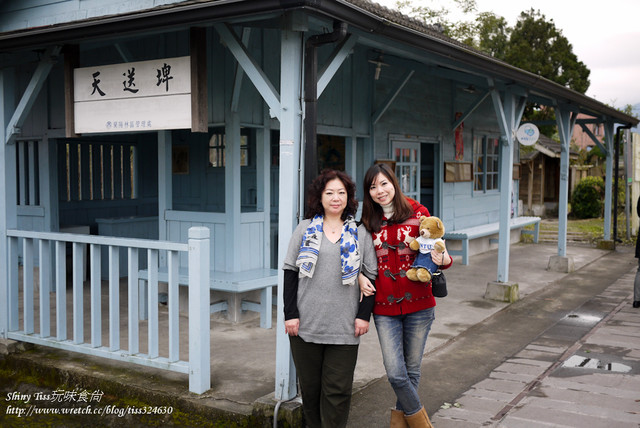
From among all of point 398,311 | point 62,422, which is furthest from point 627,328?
point 62,422

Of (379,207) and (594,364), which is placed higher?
(379,207)

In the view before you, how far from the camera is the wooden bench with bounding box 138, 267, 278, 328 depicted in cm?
646

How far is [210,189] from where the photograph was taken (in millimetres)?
8367

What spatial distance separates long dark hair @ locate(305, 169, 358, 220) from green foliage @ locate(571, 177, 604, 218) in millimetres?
20142

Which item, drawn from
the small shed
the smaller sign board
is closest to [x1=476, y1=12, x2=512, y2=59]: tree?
the small shed

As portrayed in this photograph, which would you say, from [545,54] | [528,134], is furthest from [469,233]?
[545,54]

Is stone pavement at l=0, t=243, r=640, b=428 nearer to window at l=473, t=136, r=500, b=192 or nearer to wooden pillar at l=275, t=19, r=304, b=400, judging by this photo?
wooden pillar at l=275, t=19, r=304, b=400

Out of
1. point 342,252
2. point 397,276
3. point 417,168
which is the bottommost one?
point 397,276

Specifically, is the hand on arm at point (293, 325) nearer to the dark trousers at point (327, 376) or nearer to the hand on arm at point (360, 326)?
the dark trousers at point (327, 376)

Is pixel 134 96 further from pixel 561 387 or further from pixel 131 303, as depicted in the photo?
pixel 561 387

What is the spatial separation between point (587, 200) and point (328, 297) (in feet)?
67.3

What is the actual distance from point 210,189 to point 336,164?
2.41 meters

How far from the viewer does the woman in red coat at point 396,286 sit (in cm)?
360

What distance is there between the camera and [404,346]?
3.76 m
